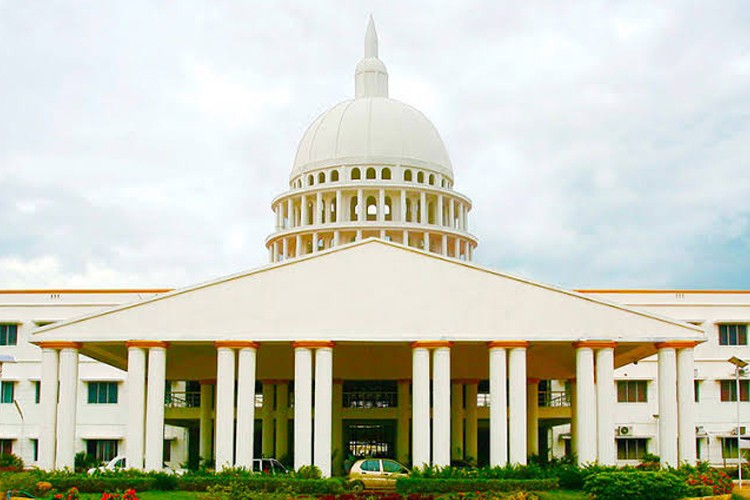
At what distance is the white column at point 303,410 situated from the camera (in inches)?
1683

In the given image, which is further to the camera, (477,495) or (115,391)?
(115,391)

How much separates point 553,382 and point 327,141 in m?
20.0

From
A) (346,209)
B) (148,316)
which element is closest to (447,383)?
(148,316)

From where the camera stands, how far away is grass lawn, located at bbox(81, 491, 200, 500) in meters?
36.0

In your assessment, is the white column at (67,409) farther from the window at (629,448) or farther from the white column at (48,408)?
the window at (629,448)

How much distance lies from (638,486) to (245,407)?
52.4 ft

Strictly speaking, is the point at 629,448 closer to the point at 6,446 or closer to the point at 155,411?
the point at 155,411

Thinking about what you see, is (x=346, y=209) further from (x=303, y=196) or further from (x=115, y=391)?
(x=115, y=391)

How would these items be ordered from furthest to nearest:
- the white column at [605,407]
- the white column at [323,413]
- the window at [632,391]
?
the window at [632,391]
the white column at [605,407]
the white column at [323,413]

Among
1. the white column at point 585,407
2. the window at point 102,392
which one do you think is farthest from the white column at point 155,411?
the window at point 102,392

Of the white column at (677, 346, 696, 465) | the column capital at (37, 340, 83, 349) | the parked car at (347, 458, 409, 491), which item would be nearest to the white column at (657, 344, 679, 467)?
the white column at (677, 346, 696, 465)

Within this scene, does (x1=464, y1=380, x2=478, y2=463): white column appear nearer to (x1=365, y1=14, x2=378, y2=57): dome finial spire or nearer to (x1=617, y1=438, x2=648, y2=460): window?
(x1=617, y1=438, x2=648, y2=460): window

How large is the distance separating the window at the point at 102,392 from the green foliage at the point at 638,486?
38224mm

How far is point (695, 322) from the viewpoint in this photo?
65.3 meters
